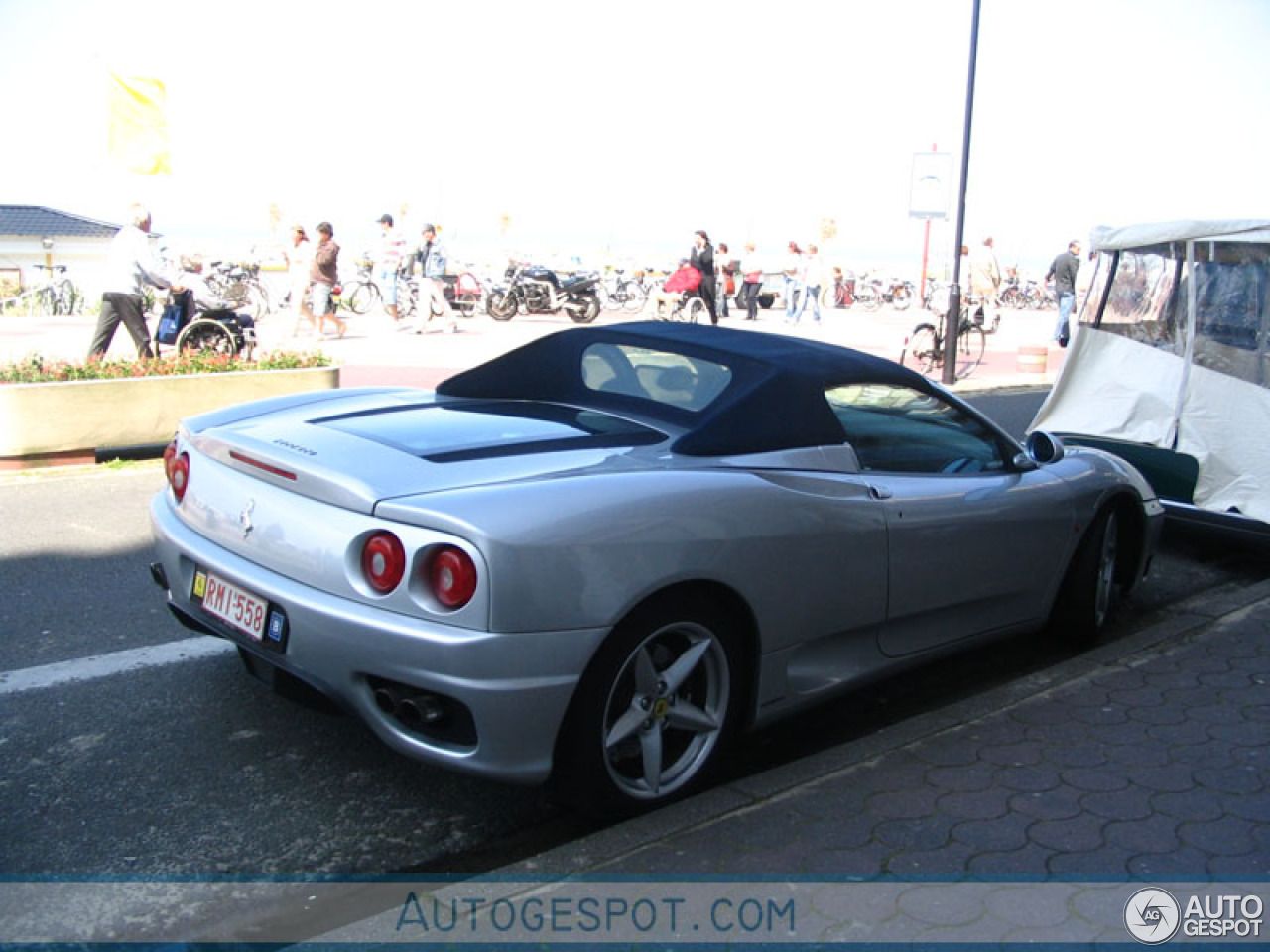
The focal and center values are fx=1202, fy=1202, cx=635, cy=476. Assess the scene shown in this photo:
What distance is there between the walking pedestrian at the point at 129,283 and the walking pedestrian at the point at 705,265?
10.3 meters

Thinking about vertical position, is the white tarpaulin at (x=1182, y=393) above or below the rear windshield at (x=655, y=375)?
below

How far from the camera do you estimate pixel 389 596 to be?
9.70ft

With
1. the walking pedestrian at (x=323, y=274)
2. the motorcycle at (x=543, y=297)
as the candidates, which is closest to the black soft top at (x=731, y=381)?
the walking pedestrian at (x=323, y=274)

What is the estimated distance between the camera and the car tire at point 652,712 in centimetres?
310

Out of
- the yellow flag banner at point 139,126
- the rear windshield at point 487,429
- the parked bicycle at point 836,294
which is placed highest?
the yellow flag banner at point 139,126

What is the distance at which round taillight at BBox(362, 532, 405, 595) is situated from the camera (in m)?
2.95

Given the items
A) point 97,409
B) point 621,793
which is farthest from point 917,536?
point 97,409

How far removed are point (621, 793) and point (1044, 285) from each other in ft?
129

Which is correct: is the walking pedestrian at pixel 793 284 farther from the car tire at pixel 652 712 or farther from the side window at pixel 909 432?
the car tire at pixel 652 712

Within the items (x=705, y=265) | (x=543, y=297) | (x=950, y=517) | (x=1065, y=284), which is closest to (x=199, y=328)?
(x=705, y=265)

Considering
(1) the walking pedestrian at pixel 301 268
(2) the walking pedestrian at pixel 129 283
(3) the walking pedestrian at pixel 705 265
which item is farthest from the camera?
(3) the walking pedestrian at pixel 705 265

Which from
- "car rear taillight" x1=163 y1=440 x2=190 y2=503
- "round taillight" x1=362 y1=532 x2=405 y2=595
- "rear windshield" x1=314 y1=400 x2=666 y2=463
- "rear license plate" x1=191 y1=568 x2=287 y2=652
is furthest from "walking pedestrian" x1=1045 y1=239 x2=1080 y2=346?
"round taillight" x1=362 y1=532 x2=405 y2=595

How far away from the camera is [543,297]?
22281 mm

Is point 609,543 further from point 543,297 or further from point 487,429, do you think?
point 543,297
